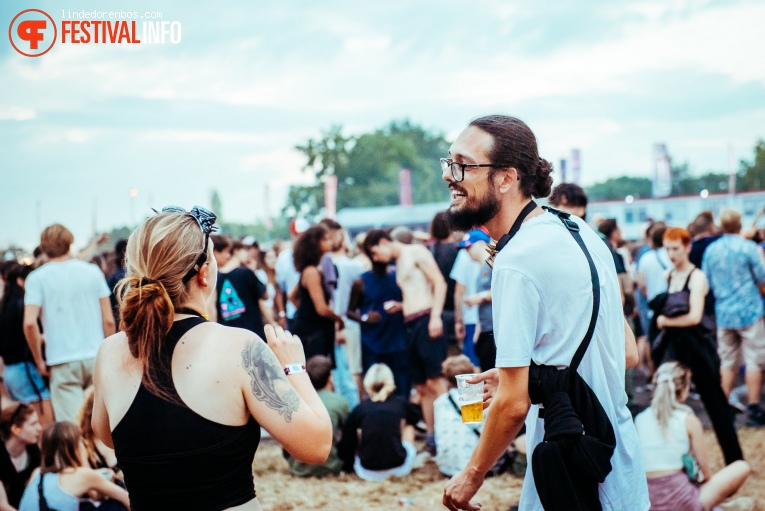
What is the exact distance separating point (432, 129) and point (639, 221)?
5321 centimetres

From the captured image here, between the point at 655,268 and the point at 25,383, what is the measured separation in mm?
6831

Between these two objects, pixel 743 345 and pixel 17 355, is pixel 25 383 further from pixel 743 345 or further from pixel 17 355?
pixel 743 345

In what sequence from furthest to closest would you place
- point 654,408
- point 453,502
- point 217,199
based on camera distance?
1. point 217,199
2. point 654,408
3. point 453,502

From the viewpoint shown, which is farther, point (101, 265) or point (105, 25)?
point (101, 265)

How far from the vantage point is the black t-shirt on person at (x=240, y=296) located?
23.6 ft

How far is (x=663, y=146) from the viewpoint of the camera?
4672 centimetres

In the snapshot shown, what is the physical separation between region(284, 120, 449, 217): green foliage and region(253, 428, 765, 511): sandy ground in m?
61.5

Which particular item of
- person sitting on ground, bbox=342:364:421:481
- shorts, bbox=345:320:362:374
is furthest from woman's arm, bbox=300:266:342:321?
shorts, bbox=345:320:362:374

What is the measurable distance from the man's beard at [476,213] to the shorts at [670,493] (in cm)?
279

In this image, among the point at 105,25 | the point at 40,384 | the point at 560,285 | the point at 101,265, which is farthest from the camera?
the point at 101,265

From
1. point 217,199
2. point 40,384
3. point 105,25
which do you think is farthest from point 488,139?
point 217,199

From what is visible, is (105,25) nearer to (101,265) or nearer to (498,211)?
(101,265)

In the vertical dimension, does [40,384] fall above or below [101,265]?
below

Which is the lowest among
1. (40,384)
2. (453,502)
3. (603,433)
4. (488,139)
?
(40,384)
